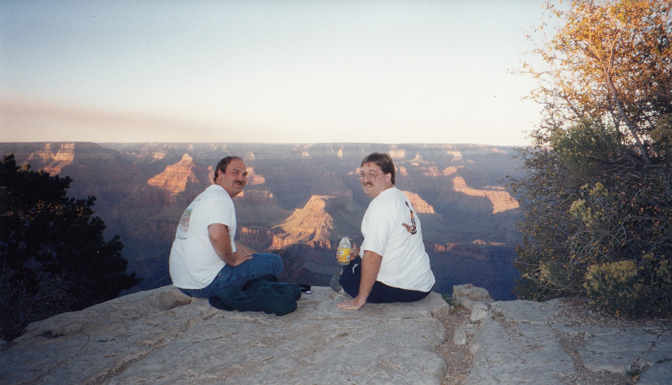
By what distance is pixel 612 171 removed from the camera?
4746mm

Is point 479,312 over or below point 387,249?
below

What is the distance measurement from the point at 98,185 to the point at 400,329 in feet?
249

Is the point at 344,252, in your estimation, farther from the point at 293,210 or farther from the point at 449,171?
the point at 449,171

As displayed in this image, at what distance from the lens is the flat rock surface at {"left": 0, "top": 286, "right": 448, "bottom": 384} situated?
2518 millimetres

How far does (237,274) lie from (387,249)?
1.61m

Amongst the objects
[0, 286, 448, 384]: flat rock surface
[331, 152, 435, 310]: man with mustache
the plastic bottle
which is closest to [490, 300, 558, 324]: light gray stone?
[0, 286, 448, 384]: flat rock surface

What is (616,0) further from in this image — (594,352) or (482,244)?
(482,244)

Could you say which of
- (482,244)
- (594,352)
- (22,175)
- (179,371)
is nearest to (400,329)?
(594,352)

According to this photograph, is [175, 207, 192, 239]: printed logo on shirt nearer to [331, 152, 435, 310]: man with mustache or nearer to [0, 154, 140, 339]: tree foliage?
[331, 152, 435, 310]: man with mustache

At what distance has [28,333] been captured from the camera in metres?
3.30

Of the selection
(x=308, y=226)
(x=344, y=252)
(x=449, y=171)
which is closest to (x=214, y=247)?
(x=344, y=252)

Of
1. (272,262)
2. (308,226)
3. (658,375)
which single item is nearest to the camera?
(658,375)

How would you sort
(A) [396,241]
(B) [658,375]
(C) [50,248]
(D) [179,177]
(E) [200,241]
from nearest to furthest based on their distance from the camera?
(B) [658,375] → (A) [396,241] → (E) [200,241] → (C) [50,248] → (D) [179,177]

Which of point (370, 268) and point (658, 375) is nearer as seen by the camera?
point (658, 375)
